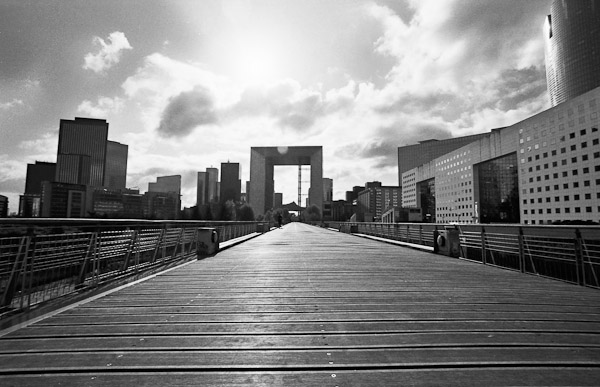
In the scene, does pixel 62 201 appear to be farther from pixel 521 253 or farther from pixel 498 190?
pixel 521 253

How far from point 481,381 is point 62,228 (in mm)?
5699

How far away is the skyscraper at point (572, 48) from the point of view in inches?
4535

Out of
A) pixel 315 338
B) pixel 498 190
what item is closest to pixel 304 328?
pixel 315 338

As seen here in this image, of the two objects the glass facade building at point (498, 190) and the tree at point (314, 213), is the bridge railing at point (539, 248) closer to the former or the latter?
the glass facade building at point (498, 190)

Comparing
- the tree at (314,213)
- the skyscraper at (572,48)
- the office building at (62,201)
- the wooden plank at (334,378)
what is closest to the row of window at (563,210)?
the tree at (314,213)

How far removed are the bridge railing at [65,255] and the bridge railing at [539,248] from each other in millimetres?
8540

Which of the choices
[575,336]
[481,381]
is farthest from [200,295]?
[575,336]

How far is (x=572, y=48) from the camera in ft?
400

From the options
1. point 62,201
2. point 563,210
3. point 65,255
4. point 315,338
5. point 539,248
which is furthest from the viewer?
point 62,201

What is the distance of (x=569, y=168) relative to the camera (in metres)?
68.8

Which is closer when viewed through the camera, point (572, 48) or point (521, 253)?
point (521, 253)

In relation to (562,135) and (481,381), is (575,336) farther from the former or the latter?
(562,135)

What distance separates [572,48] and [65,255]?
16997 cm

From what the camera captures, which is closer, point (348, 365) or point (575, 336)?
point (348, 365)
